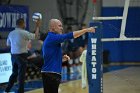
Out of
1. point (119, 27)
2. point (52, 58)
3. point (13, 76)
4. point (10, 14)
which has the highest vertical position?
point (10, 14)

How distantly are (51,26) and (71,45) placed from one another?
8956 millimetres

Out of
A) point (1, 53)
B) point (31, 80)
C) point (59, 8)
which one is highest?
point (59, 8)

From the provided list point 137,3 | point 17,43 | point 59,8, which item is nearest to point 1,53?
point 17,43

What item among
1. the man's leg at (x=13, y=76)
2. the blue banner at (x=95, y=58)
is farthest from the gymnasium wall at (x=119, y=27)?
the blue banner at (x=95, y=58)

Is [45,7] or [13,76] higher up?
[45,7]

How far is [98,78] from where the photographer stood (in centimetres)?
650

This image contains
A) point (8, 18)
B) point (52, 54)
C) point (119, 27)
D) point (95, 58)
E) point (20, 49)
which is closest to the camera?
point (52, 54)

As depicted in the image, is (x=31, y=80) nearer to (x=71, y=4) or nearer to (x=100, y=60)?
(x=100, y=60)

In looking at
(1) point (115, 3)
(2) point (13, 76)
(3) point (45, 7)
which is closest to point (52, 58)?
(2) point (13, 76)

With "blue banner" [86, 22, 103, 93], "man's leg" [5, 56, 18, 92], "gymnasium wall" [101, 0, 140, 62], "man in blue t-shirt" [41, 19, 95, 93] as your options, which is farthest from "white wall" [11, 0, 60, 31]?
"man in blue t-shirt" [41, 19, 95, 93]

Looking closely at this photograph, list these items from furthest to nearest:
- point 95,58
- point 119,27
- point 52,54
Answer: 1. point 119,27
2. point 95,58
3. point 52,54

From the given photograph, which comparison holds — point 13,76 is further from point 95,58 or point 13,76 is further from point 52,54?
point 52,54

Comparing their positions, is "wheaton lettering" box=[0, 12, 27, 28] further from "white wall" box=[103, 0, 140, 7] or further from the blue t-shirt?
"white wall" box=[103, 0, 140, 7]

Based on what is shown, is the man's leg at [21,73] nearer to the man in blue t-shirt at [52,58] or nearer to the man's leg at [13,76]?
the man's leg at [13,76]
